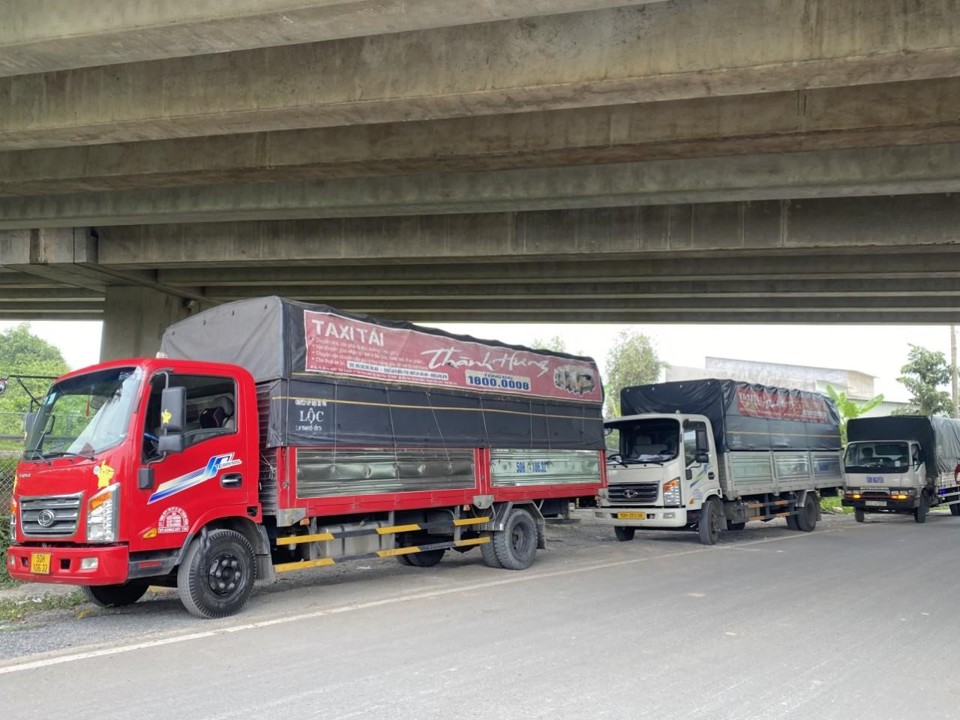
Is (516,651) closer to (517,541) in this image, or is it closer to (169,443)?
(169,443)

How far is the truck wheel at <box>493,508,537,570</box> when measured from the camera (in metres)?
11.6

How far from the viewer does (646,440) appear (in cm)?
1595

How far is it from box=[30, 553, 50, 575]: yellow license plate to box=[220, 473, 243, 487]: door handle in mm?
1653

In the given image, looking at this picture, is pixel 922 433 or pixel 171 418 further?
pixel 922 433

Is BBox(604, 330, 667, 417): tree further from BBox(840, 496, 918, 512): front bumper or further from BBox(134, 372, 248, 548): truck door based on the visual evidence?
BBox(134, 372, 248, 548): truck door

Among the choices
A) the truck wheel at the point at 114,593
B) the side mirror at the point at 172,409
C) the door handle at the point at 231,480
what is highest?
the side mirror at the point at 172,409

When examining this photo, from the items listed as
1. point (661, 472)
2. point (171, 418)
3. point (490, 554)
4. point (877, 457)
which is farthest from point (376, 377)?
point (877, 457)

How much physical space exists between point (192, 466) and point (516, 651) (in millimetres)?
3639

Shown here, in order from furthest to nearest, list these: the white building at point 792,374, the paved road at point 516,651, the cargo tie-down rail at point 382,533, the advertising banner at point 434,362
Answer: the white building at point 792,374, the advertising banner at point 434,362, the cargo tie-down rail at point 382,533, the paved road at point 516,651

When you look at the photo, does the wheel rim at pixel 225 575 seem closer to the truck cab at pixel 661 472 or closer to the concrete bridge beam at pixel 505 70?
the concrete bridge beam at pixel 505 70

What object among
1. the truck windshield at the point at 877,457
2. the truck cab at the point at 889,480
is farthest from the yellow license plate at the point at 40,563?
the truck windshield at the point at 877,457

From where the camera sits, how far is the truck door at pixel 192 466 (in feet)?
24.8

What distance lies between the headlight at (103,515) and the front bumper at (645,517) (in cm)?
1031

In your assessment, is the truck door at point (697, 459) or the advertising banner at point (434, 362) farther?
the truck door at point (697, 459)
